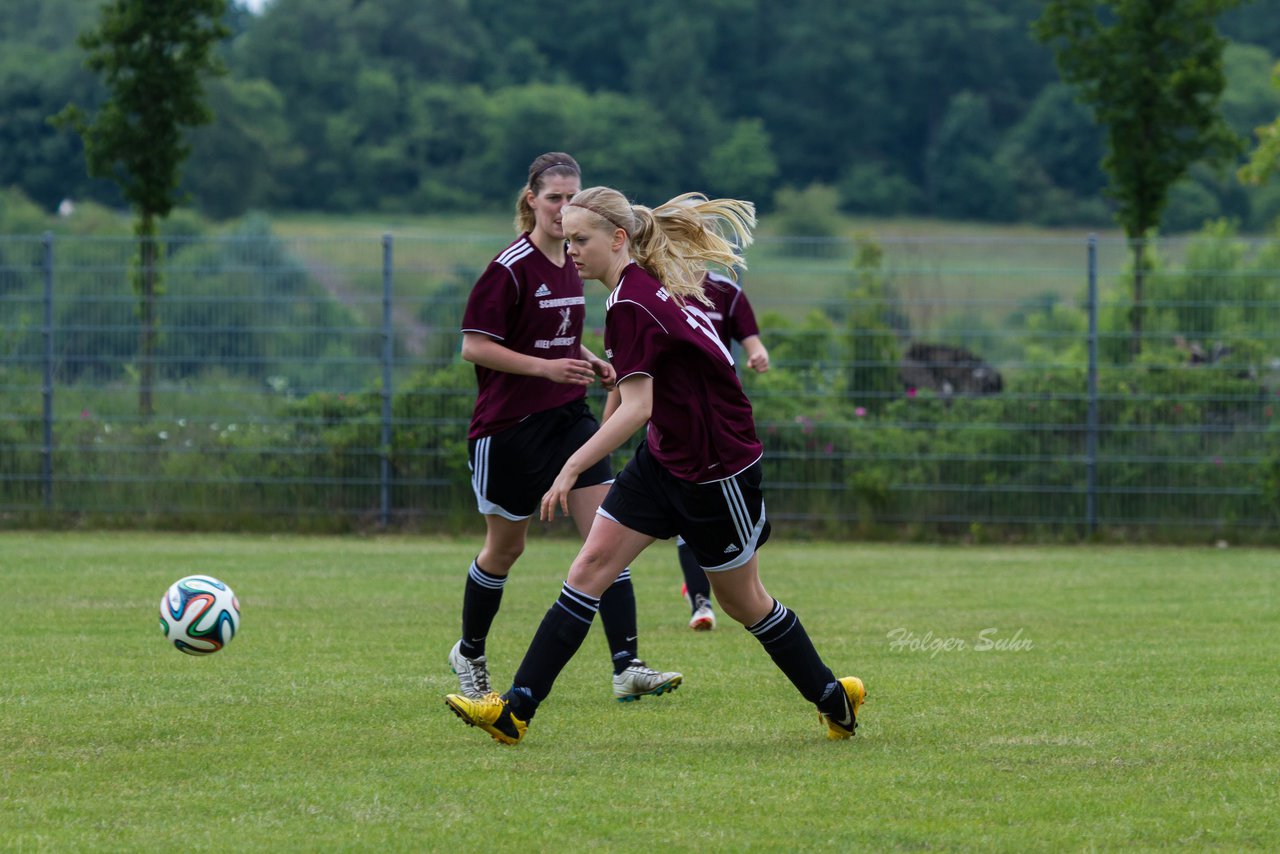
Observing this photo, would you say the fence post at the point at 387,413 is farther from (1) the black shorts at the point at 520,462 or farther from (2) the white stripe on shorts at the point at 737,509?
(2) the white stripe on shorts at the point at 737,509

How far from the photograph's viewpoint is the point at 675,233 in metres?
6.02

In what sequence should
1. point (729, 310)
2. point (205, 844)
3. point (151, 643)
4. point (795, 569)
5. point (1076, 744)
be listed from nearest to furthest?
1. point (205, 844)
2. point (1076, 744)
3. point (151, 643)
4. point (729, 310)
5. point (795, 569)

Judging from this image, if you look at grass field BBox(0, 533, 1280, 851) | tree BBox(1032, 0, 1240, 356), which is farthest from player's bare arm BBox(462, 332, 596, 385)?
tree BBox(1032, 0, 1240, 356)

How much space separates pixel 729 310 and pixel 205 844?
5233mm

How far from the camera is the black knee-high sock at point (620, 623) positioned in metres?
6.95

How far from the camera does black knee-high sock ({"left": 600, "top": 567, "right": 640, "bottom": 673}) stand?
6.95 metres

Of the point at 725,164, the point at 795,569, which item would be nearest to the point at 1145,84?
the point at 795,569

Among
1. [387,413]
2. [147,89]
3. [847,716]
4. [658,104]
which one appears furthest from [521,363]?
[658,104]

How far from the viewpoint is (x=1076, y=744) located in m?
5.84

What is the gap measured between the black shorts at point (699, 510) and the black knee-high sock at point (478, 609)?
122 centimetres

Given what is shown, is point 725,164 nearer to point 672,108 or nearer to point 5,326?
point 672,108

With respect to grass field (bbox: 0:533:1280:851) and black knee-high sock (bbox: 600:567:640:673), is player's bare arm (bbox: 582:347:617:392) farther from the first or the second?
grass field (bbox: 0:533:1280:851)

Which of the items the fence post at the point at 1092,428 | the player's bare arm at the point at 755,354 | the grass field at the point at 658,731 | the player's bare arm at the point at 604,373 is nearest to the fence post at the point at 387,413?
the grass field at the point at 658,731

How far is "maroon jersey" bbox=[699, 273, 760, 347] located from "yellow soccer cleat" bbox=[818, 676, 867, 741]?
3233mm
